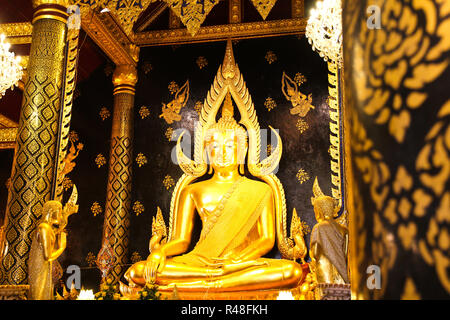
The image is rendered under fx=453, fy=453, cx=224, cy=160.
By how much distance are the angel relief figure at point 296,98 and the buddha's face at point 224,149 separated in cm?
78

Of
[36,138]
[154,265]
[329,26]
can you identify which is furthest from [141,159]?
[329,26]

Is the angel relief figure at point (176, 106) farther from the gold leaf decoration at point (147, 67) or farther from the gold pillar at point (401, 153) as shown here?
the gold pillar at point (401, 153)

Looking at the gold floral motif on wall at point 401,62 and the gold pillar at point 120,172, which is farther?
the gold pillar at point 120,172

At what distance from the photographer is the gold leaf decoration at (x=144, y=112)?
5.73 meters

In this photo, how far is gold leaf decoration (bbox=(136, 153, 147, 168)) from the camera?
5.60m

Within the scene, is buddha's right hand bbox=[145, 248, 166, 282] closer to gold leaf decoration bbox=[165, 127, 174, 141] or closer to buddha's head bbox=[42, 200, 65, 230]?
buddha's head bbox=[42, 200, 65, 230]

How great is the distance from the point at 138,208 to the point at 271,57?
2.46m

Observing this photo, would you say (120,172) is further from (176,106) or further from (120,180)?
(176,106)

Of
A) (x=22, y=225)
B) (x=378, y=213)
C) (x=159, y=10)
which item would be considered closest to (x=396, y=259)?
(x=378, y=213)

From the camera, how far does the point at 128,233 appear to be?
5355mm

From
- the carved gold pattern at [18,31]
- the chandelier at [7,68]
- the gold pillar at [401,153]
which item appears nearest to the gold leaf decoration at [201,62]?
the carved gold pattern at [18,31]

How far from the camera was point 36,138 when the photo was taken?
374 centimetres

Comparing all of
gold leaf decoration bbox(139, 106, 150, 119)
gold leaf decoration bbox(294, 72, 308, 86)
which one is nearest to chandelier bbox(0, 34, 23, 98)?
gold leaf decoration bbox(139, 106, 150, 119)

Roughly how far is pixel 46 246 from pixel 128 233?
6.86ft
